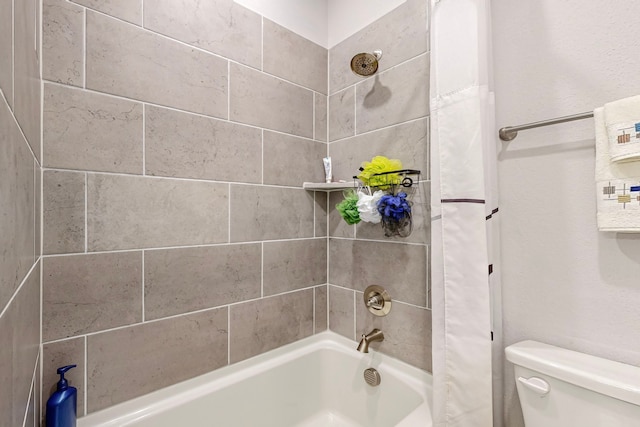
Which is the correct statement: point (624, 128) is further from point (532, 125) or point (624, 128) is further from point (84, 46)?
point (84, 46)

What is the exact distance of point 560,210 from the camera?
38.1 inches

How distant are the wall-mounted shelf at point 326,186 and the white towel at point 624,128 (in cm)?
92

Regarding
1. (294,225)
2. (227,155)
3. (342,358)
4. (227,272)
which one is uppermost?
(227,155)

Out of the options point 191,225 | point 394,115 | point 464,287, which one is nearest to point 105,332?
point 191,225

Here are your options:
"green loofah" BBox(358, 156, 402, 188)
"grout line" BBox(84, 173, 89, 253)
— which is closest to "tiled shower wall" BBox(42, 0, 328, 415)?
"grout line" BBox(84, 173, 89, 253)

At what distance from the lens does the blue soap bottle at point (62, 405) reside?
859mm

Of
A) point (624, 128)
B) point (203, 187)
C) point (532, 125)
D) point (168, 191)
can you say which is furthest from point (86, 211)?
point (624, 128)

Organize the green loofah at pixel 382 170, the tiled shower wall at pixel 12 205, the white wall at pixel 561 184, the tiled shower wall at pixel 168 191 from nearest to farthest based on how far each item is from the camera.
Result: the tiled shower wall at pixel 12 205
the white wall at pixel 561 184
the tiled shower wall at pixel 168 191
the green loofah at pixel 382 170

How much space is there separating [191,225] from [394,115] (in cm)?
102

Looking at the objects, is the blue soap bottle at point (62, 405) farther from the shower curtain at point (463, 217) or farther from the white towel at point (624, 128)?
the white towel at point (624, 128)

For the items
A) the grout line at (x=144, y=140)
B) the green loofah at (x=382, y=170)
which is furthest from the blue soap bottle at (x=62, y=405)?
the green loofah at (x=382, y=170)

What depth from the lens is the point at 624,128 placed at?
2.57 ft

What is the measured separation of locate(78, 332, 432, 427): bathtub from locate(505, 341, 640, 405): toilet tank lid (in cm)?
40

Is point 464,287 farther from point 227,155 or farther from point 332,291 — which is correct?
point 227,155
